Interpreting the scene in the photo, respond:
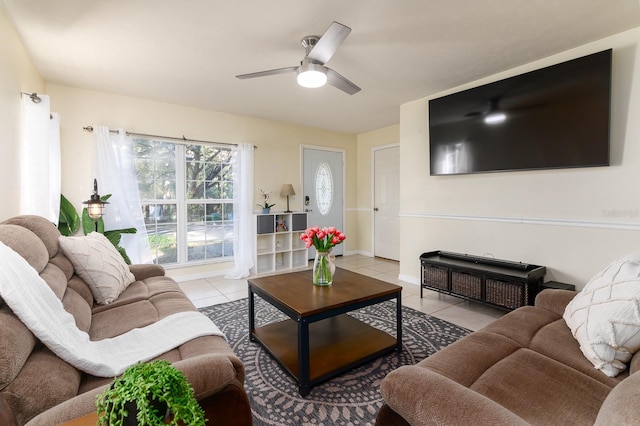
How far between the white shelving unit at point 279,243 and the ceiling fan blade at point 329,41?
9.04 feet

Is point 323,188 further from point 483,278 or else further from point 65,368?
point 65,368

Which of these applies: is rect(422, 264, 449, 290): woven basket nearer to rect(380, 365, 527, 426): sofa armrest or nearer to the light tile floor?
the light tile floor

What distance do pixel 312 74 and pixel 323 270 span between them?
4.94ft

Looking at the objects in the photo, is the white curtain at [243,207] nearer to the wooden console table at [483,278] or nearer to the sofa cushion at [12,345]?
the wooden console table at [483,278]

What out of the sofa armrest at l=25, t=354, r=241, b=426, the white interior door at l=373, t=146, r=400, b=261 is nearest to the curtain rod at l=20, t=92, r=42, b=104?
the sofa armrest at l=25, t=354, r=241, b=426

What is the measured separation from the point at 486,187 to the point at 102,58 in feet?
13.0

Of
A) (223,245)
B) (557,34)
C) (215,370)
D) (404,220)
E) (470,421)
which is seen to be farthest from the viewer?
(223,245)

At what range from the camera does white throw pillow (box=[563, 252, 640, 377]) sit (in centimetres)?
117

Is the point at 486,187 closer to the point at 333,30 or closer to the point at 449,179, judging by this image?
the point at 449,179

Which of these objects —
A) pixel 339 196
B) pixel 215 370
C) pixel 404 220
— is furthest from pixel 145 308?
pixel 339 196

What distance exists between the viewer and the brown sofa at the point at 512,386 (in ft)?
2.79

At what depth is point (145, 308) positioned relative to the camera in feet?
6.04

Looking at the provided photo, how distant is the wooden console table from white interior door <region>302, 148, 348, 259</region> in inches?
93.2

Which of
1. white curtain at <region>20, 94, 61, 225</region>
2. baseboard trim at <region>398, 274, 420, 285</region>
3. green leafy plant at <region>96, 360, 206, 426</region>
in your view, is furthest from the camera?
baseboard trim at <region>398, 274, 420, 285</region>
